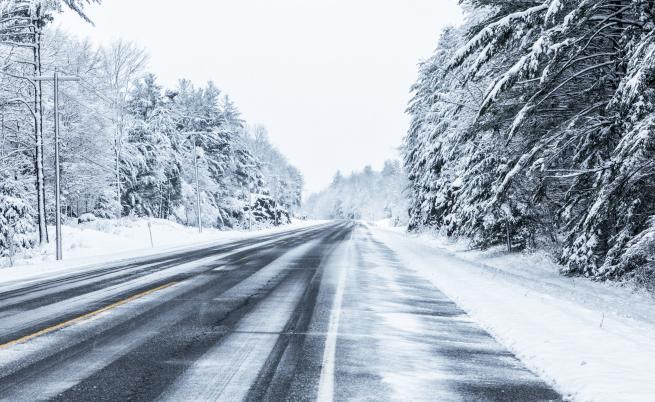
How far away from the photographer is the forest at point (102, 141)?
69.3 ft

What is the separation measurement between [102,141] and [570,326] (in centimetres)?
3237

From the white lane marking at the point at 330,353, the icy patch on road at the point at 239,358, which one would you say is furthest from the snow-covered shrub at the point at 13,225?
the white lane marking at the point at 330,353

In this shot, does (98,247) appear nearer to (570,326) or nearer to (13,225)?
(13,225)

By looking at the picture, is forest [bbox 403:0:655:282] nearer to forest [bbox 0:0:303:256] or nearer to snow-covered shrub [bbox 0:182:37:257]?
forest [bbox 0:0:303:256]

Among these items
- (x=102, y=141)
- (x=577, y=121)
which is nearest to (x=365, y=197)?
(x=102, y=141)

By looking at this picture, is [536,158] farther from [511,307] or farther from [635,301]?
A: [511,307]

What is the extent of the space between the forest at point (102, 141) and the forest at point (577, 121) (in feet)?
47.9

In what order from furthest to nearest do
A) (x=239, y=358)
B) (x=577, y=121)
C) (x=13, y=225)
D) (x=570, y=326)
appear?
(x=13, y=225), (x=577, y=121), (x=570, y=326), (x=239, y=358)

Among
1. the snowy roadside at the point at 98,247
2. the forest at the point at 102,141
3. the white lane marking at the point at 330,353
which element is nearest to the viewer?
the white lane marking at the point at 330,353

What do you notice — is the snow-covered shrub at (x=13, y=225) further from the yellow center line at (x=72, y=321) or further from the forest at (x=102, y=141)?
the yellow center line at (x=72, y=321)

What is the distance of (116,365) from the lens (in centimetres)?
514

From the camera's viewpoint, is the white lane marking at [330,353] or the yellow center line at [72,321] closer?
the white lane marking at [330,353]

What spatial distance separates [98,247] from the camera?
24.5 m

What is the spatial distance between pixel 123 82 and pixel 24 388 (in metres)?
37.8
